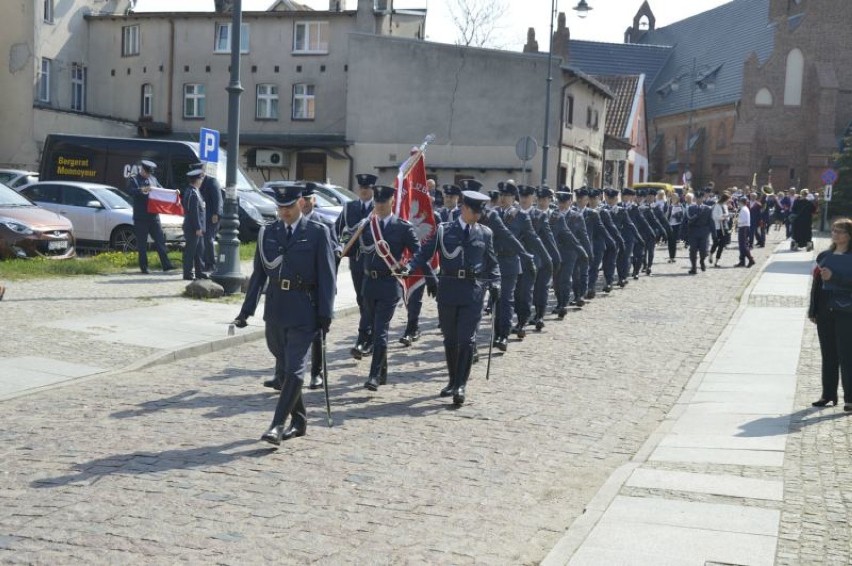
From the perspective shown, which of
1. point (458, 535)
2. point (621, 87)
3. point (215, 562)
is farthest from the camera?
point (621, 87)

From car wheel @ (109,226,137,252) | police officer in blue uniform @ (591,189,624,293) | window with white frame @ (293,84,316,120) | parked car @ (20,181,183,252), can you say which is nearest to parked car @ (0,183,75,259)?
parked car @ (20,181,183,252)

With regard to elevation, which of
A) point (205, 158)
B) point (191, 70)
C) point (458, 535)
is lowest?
point (458, 535)

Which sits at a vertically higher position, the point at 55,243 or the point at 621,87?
the point at 621,87

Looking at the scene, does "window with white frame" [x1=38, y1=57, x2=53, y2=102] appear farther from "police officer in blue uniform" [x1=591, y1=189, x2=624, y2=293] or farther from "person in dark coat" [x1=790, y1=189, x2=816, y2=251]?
"police officer in blue uniform" [x1=591, y1=189, x2=624, y2=293]

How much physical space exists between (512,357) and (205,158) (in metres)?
6.90

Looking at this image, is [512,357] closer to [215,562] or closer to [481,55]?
[215,562]

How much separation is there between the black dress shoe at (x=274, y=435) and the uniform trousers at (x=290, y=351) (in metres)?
0.04

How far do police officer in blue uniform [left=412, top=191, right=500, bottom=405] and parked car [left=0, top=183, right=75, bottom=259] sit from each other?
416 inches

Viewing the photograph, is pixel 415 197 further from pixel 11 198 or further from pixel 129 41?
pixel 129 41

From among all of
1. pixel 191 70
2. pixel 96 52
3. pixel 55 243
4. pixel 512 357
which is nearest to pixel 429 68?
pixel 191 70

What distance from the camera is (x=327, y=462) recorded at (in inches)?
298

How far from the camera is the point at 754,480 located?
7.39 meters

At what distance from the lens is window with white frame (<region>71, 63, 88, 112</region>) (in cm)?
4669

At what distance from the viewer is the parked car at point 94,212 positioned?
21219 mm
